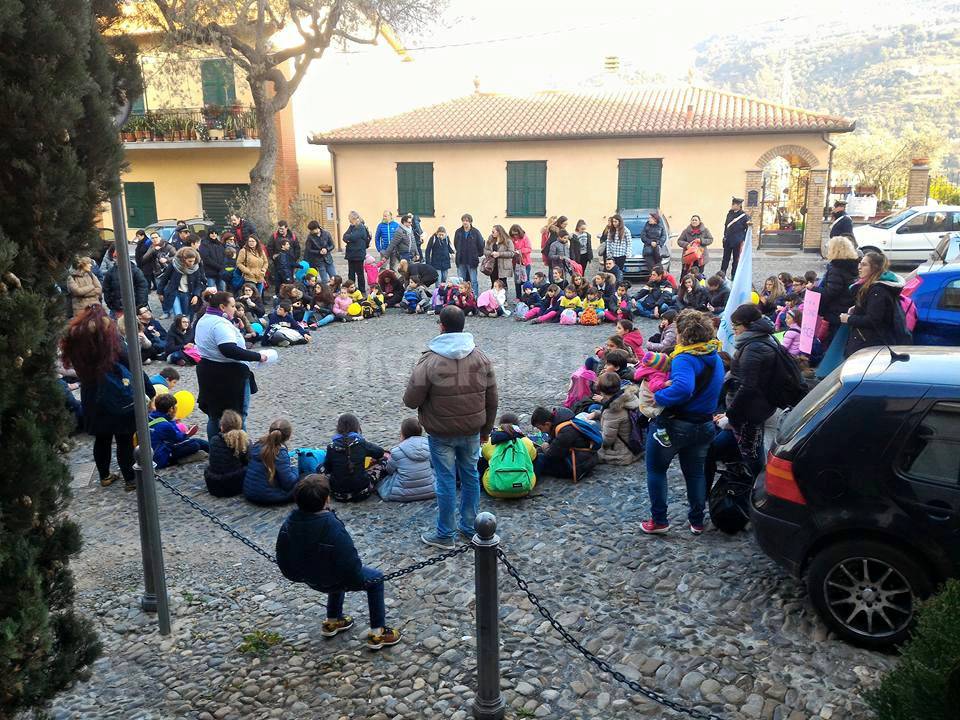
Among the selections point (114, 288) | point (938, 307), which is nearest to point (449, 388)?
point (938, 307)

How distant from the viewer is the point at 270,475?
23.2 ft

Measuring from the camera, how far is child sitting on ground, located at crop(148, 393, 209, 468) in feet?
26.3

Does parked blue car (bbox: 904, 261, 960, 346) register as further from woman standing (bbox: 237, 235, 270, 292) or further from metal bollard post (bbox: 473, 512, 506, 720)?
woman standing (bbox: 237, 235, 270, 292)

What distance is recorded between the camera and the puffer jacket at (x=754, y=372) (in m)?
5.99

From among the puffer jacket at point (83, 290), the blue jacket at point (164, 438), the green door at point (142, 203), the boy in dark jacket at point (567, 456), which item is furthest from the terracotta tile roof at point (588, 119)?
the blue jacket at point (164, 438)

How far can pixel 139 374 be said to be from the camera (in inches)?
196

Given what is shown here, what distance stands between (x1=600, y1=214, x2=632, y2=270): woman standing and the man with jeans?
11789 millimetres

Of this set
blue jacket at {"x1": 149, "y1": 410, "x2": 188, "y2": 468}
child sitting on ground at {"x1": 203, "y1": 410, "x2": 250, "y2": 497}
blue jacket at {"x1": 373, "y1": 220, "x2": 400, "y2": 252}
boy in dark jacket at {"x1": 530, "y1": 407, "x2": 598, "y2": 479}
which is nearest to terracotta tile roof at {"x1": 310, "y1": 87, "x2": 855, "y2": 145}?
blue jacket at {"x1": 373, "y1": 220, "x2": 400, "y2": 252}

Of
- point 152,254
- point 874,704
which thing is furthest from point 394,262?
point 874,704

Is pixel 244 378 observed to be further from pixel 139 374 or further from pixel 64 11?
pixel 64 11

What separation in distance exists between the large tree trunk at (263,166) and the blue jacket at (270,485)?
16571 mm

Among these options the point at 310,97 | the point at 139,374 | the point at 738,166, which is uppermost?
the point at 310,97

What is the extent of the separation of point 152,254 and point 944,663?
15623 millimetres

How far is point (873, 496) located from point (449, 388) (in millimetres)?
2814
